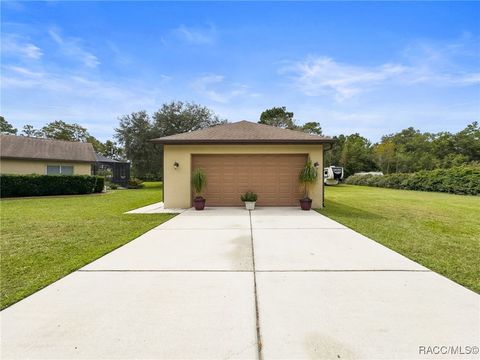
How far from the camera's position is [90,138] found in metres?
46.9

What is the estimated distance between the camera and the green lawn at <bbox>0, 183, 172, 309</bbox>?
3.26 m

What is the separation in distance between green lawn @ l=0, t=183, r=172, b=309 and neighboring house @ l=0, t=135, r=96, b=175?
1295 cm

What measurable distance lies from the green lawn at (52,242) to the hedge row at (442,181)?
21.7 metres

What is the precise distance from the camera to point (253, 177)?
1023 centimetres

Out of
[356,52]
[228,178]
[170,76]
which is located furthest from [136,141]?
[356,52]

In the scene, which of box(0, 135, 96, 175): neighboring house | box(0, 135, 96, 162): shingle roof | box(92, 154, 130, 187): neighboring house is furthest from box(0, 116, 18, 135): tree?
box(0, 135, 96, 175): neighboring house

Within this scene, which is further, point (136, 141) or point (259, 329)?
point (136, 141)

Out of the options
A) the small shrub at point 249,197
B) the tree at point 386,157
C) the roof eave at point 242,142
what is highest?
the tree at point 386,157

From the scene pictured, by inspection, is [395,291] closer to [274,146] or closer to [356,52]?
[274,146]

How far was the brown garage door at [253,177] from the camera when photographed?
10.2m

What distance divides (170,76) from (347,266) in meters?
14.2

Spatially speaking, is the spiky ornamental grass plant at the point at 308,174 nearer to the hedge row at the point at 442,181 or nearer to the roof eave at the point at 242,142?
the roof eave at the point at 242,142

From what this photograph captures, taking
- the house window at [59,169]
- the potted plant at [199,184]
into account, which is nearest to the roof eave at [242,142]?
the potted plant at [199,184]

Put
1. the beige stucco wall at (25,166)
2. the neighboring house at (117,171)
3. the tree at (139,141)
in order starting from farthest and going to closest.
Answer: the neighboring house at (117,171) → the tree at (139,141) → the beige stucco wall at (25,166)
